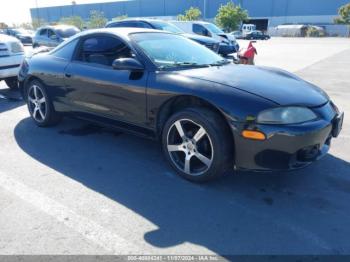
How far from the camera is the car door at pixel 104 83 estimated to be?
3.70m

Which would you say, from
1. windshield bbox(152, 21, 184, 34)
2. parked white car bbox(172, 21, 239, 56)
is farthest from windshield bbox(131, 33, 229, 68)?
parked white car bbox(172, 21, 239, 56)

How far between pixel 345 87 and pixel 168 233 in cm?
751

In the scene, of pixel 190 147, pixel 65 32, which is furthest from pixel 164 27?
pixel 190 147

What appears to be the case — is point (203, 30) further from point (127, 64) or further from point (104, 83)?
point (127, 64)

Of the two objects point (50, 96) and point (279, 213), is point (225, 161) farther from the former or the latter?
point (50, 96)

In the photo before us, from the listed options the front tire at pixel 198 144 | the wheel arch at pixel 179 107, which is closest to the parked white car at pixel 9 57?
the wheel arch at pixel 179 107

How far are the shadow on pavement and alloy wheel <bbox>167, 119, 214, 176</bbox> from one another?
6.9 inches

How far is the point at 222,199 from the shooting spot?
10.1ft

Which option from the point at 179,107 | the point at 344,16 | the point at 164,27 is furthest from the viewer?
the point at 344,16

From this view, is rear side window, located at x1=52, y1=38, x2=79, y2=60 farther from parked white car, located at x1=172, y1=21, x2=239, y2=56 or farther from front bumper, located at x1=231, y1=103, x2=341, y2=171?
parked white car, located at x1=172, y1=21, x2=239, y2=56

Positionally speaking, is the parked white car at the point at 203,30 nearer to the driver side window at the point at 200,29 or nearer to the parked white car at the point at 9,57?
the driver side window at the point at 200,29

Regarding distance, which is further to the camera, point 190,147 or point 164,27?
point 164,27

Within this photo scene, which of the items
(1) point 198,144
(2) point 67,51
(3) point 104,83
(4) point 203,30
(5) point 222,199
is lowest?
(5) point 222,199

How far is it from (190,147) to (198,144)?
9 cm
